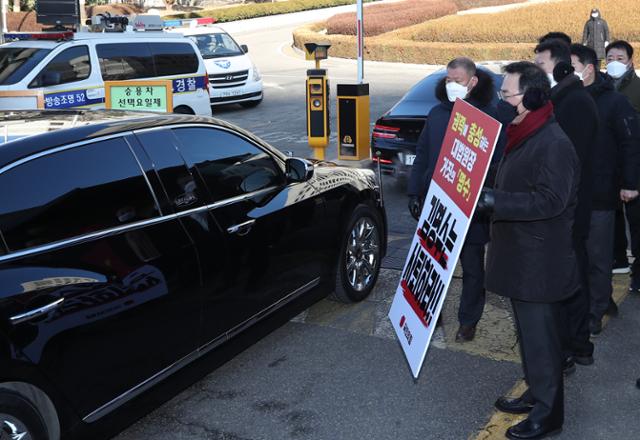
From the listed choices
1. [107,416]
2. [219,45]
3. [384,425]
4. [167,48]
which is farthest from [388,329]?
[219,45]

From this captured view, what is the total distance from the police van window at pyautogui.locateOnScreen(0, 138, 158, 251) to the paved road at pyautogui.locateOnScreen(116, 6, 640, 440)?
36.8 inches

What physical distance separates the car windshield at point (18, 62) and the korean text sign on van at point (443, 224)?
9180 mm

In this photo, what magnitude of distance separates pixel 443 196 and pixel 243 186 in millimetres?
1283

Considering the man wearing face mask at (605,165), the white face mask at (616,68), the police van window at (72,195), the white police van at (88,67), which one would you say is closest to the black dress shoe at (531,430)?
the man wearing face mask at (605,165)

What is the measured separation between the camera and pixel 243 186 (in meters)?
4.72

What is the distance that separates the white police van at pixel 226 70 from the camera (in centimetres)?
1708

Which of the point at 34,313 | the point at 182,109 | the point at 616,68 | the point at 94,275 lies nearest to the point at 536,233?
the point at 94,275

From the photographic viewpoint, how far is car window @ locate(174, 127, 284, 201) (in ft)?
14.5

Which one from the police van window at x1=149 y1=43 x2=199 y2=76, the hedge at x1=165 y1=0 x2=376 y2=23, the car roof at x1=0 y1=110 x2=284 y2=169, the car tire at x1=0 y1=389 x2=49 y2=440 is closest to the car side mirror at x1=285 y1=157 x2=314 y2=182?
the car roof at x1=0 y1=110 x2=284 y2=169

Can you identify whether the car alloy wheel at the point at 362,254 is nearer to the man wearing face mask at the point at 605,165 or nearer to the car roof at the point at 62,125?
the car roof at the point at 62,125

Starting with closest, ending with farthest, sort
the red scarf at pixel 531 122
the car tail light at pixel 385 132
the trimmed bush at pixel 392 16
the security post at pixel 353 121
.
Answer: the red scarf at pixel 531 122 < the car tail light at pixel 385 132 < the security post at pixel 353 121 < the trimmed bush at pixel 392 16

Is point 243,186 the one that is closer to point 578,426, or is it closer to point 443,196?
point 443,196

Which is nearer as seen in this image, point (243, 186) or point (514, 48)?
point (243, 186)

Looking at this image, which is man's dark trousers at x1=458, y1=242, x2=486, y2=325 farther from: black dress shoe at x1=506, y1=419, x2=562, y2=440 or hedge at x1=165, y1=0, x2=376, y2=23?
hedge at x1=165, y1=0, x2=376, y2=23
